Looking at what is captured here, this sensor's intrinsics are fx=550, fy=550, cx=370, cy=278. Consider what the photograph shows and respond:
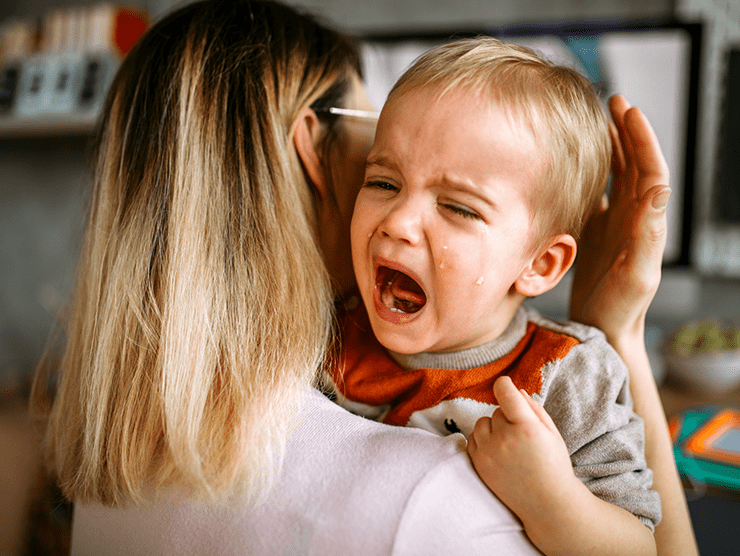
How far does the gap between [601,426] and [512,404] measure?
0.18m

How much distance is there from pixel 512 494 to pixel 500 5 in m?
2.06

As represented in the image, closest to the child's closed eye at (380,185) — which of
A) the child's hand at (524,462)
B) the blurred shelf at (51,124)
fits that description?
the child's hand at (524,462)

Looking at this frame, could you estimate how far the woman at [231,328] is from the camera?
1.77 ft

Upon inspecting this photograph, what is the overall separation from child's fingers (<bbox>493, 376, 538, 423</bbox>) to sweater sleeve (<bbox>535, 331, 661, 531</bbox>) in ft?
0.49

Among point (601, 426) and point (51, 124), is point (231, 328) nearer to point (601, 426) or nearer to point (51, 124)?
point (601, 426)

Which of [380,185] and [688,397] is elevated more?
[380,185]

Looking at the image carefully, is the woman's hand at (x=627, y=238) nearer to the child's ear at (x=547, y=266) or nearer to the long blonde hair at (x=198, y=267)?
the child's ear at (x=547, y=266)

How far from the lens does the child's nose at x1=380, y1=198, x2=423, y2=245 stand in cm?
68

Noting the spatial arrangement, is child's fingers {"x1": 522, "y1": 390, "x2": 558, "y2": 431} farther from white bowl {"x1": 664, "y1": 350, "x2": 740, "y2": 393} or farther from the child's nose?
white bowl {"x1": 664, "y1": 350, "x2": 740, "y2": 393}

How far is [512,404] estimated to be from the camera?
0.55 m

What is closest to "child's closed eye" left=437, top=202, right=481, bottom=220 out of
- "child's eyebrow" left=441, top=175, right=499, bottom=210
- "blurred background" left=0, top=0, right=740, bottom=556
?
"child's eyebrow" left=441, top=175, right=499, bottom=210

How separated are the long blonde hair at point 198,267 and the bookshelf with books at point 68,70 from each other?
159cm

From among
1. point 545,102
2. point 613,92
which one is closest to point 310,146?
point 545,102

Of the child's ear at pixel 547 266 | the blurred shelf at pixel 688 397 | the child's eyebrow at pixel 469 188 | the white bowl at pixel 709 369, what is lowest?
the blurred shelf at pixel 688 397
